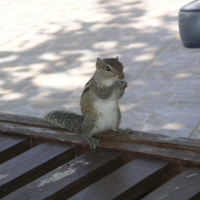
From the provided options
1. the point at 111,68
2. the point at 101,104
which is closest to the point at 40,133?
the point at 101,104

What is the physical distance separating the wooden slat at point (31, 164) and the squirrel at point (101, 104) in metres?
0.35

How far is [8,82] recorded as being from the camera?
4.96 m

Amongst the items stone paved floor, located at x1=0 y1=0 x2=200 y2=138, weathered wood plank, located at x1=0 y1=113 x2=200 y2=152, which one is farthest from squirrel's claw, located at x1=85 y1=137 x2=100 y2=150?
stone paved floor, located at x1=0 y1=0 x2=200 y2=138

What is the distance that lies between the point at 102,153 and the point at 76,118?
54cm

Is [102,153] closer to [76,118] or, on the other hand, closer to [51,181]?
[51,181]

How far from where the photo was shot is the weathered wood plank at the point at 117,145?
73.6 inches

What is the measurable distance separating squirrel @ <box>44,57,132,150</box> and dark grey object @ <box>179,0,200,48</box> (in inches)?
21.3

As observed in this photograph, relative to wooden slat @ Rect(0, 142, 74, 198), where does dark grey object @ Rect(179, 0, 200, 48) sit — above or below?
above

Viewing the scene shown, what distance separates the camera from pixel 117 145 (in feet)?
6.65

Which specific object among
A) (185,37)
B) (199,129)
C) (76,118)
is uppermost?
(185,37)

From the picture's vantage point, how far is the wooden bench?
5.52 feet

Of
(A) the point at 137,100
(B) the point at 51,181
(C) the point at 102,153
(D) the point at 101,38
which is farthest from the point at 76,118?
(D) the point at 101,38

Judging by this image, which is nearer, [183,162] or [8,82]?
[183,162]

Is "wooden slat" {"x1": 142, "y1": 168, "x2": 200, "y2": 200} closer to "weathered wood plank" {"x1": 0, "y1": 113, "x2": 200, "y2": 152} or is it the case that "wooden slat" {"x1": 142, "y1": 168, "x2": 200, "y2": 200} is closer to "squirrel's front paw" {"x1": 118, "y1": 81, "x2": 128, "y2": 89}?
"weathered wood plank" {"x1": 0, "y1": 113, "x2": 200, "y2": 152}
